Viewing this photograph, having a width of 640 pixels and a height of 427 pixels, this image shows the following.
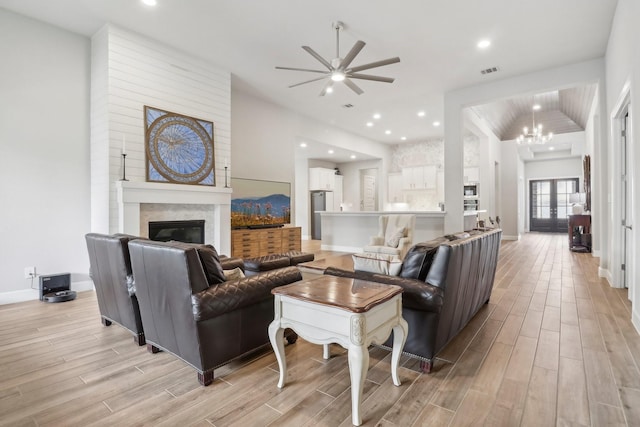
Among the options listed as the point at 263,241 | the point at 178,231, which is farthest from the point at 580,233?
the point at 178,231

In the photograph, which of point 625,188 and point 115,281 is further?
point 625,188

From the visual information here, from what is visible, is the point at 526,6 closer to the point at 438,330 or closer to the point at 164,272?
the point at 438,330

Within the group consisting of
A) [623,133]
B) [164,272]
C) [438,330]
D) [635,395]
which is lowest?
[635,395]

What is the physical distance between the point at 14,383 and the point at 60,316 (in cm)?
148

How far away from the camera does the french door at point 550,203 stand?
12.7m

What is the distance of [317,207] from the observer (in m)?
11.1

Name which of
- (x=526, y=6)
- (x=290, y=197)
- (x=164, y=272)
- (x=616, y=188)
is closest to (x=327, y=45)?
(x=526, y=6)

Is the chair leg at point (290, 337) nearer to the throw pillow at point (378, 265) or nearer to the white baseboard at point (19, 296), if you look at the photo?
the throw pillow at point (378, 265)

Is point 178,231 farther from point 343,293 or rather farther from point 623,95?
point 623,95

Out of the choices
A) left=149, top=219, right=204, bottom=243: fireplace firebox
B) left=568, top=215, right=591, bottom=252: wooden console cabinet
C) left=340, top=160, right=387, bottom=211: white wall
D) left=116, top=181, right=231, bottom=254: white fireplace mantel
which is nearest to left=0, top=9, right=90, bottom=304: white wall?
left=116, top=181, right=231, bottom=254: white fireplace mantel

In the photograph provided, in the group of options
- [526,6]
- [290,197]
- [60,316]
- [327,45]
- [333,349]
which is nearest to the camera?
[333,349]

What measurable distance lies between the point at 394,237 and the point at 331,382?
165 inches

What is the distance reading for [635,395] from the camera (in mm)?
1877

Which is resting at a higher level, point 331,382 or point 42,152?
point 42,152
